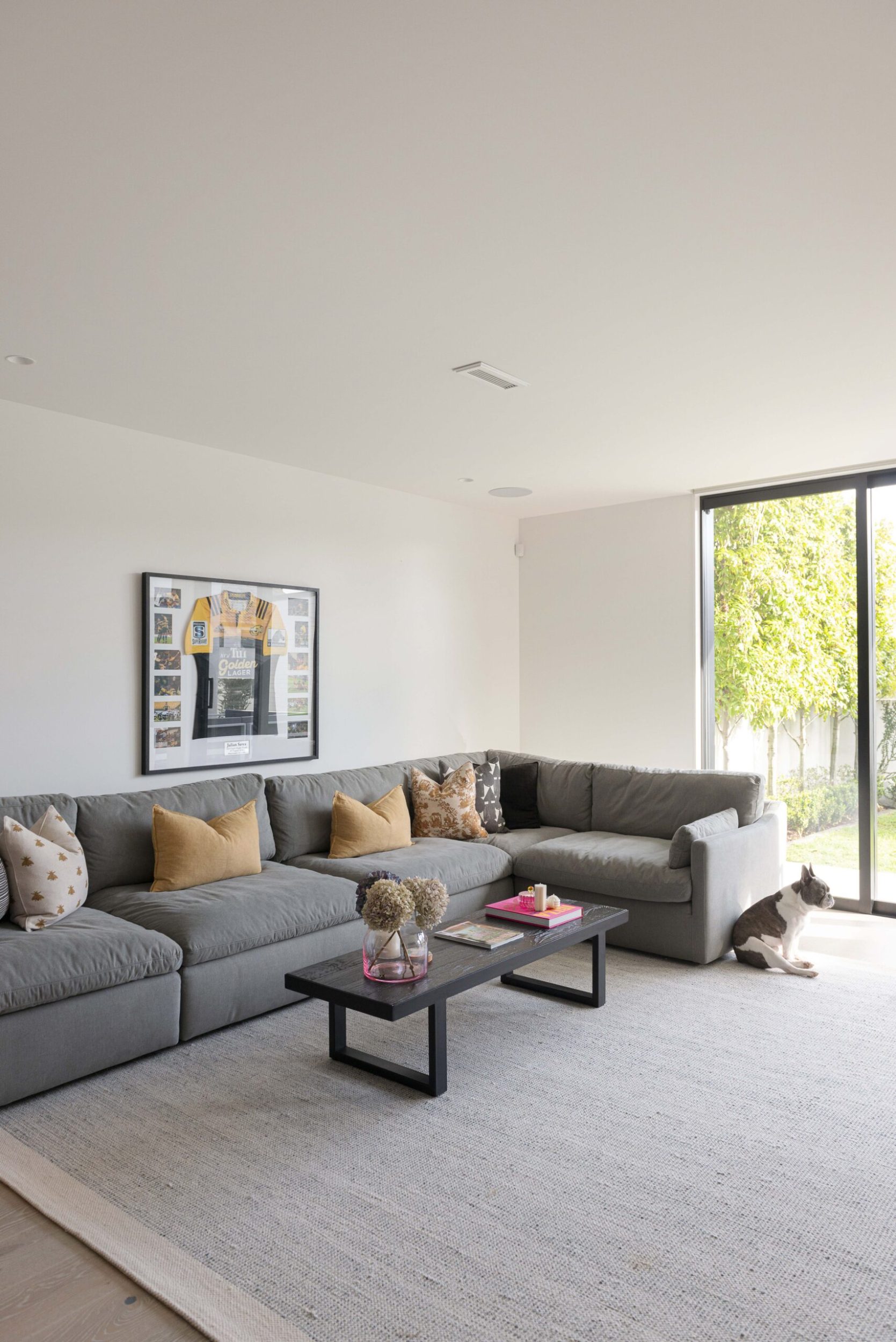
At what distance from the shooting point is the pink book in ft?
11.9

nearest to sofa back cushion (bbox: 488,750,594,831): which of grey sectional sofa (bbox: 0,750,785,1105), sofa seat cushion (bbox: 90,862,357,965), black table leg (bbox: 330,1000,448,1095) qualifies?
grey sectional sofa (bbox: 0,750,785,1105)

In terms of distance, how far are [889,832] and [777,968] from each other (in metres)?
1.50

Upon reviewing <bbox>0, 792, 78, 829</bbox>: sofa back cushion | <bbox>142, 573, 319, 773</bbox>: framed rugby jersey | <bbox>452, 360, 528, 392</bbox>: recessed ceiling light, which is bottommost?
<bbox>0, 792, 78, 829</bbox>: sofa back cushion

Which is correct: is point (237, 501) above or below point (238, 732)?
above

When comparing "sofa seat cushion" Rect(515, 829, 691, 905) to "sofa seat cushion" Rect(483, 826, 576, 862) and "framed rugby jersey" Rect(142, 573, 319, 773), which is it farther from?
"framed rugby jersey" Rect(142, 573, 319, 773)

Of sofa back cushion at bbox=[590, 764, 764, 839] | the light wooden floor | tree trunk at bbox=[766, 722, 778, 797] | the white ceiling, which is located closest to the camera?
the white ceiling

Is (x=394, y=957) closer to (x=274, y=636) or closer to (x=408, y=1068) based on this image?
(x=408, y=1068)

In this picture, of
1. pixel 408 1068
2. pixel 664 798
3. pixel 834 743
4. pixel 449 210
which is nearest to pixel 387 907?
pixel 408 1068

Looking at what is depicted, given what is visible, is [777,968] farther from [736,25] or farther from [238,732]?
[736,25]

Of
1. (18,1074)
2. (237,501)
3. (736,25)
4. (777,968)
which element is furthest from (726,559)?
(18,1074)

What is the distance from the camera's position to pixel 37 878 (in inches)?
133

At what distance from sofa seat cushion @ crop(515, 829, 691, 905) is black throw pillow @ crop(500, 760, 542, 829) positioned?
0.51 meters

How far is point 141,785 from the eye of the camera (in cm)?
445

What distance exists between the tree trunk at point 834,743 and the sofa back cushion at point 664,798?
536 millimetres
